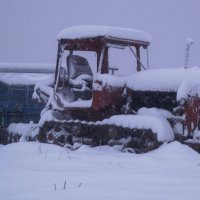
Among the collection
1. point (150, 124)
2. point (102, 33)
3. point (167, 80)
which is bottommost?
point (150, 124)

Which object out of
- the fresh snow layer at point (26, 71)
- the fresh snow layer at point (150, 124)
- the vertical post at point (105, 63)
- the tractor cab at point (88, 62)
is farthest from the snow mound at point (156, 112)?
the fresh snow layer at point (26, 71)

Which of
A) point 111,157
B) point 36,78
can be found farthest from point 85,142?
point 36,78

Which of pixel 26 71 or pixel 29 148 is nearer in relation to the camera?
pixel 29 148

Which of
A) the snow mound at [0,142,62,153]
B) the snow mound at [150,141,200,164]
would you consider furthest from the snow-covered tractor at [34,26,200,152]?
A: the snow mound at [0,142,62,153]

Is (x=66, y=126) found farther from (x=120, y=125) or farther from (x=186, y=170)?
(x=186, y=170)

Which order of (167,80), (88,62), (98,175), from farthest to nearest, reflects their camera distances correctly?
(88,62) < (167,80) < (98,175)

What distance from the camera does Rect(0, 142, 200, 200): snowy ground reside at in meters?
4.05

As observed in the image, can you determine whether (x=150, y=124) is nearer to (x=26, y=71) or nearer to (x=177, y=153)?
(x=177, y=153)

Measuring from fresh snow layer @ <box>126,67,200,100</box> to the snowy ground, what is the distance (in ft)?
3.48

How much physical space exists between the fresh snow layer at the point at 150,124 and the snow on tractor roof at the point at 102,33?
169 centimetres

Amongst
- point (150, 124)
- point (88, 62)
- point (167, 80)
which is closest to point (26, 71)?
point (88, 62)

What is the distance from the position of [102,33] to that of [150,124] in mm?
2184

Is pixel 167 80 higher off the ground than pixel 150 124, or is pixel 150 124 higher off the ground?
pixel 167 80

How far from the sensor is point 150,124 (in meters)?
7.76
